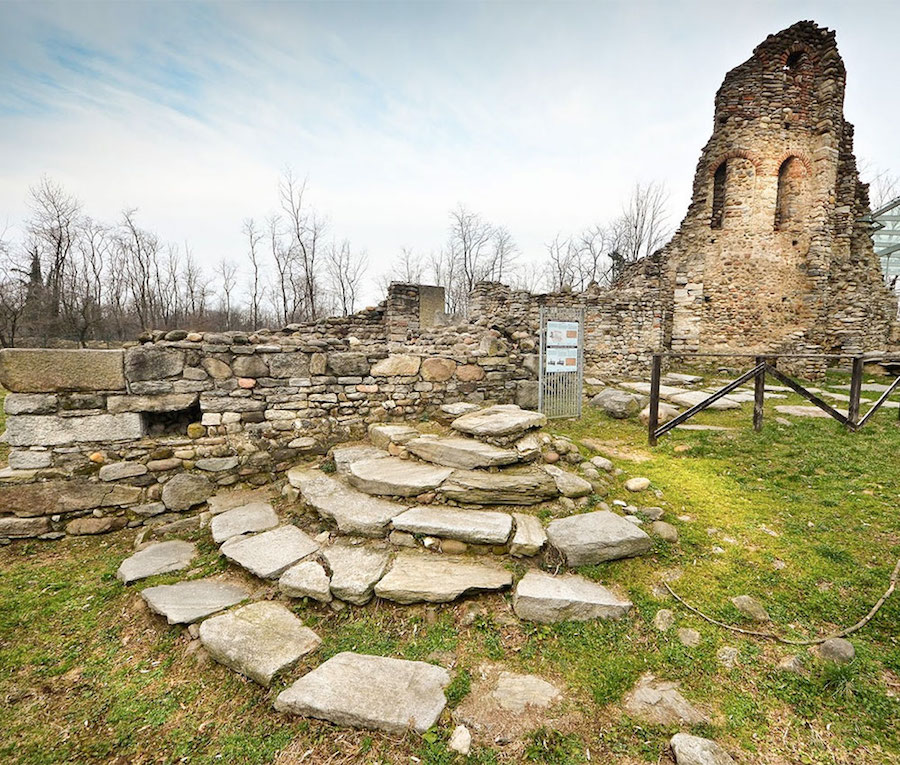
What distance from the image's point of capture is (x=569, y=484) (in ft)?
12.4

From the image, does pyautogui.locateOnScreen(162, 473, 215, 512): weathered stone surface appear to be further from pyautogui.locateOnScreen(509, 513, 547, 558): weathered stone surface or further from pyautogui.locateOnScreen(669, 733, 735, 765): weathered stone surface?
pyautogui.locateOnScreen(669, 733, 735, 765): weathered stone surface

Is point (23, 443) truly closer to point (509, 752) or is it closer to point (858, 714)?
point (509, 752)

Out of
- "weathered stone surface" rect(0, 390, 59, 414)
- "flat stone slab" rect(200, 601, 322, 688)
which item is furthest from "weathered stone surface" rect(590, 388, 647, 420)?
"weathered stone surface" rect(0, 390, 59, 414)

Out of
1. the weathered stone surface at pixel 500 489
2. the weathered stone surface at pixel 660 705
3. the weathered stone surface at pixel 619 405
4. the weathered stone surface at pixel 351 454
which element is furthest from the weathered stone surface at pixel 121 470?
the weathered stone surface at pixel 619 405

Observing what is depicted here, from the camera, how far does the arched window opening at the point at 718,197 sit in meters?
11.7

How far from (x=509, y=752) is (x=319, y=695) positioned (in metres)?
0.99

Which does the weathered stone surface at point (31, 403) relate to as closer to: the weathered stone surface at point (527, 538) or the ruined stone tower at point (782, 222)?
the weathered stone surface at point (527, 538)

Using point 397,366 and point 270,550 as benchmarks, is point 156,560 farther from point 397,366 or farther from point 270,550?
point 397,366

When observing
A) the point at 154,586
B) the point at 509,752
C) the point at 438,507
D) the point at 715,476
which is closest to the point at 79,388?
the point at 154,586

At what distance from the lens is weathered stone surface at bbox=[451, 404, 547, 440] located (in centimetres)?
441

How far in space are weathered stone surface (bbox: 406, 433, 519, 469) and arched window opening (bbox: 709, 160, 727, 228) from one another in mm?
11848

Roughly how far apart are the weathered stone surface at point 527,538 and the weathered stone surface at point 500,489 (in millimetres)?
249

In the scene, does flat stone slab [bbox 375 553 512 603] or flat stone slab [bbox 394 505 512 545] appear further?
flat stone slab [bbox 394 505 512 545]


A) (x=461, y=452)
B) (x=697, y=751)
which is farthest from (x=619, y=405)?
(x=697, y=751)
